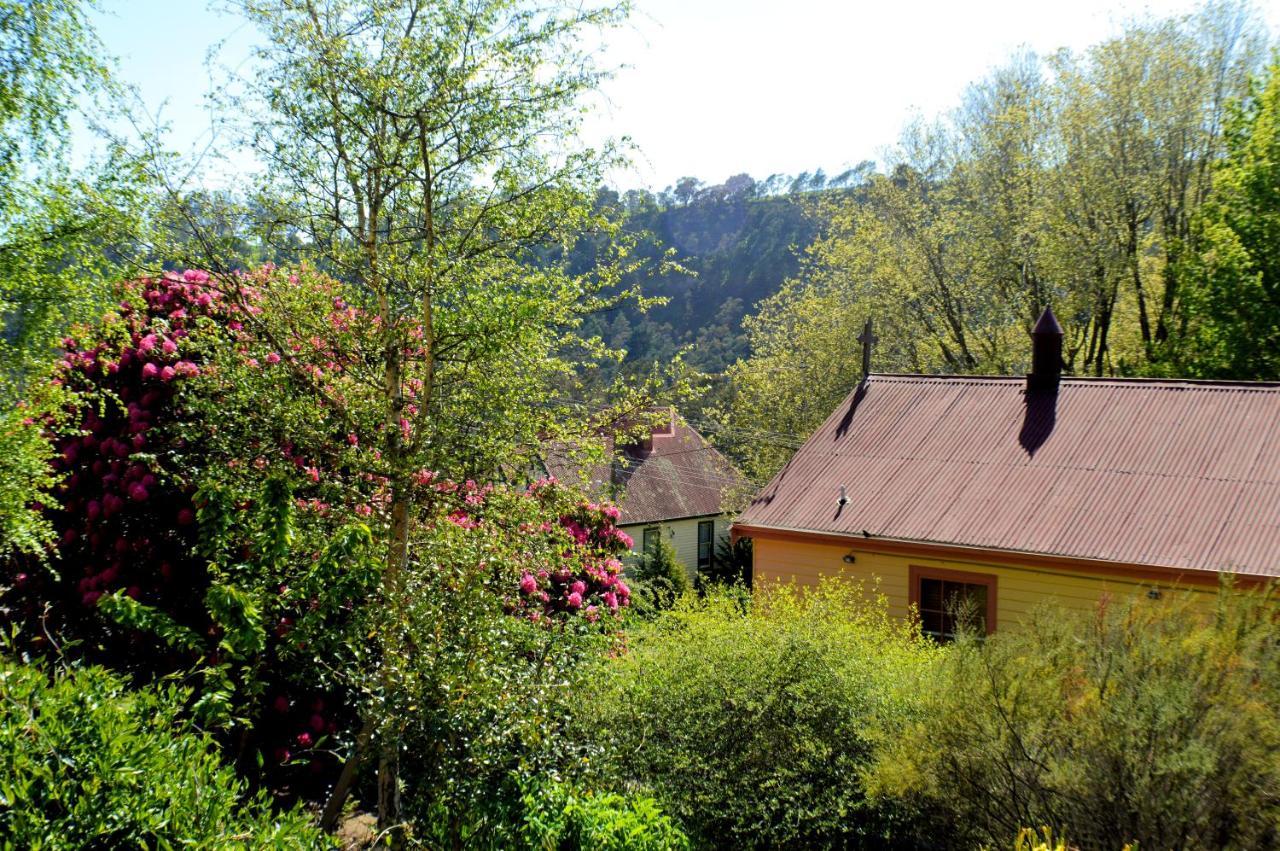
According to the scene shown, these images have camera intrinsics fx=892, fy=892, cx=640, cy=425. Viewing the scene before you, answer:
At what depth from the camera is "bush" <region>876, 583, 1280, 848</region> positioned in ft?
18.3

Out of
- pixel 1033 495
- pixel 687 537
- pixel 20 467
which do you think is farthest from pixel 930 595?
pixel 687 537

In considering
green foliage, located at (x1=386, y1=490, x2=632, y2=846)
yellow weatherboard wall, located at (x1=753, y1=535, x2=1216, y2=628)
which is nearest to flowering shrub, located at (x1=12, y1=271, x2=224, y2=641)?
green foliage, located at (x1=386, y1=490, x2=632, y2=846)

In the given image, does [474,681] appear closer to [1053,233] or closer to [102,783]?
[102,783]

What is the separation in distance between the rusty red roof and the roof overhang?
13147 mm

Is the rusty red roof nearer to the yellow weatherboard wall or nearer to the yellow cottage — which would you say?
the yellow cottage

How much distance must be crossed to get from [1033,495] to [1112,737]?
6258mm

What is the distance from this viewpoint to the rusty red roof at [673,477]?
2753cm

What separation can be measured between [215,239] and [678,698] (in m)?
4.68

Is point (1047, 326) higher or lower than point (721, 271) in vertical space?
lower

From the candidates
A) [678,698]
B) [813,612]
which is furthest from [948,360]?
[678,698]

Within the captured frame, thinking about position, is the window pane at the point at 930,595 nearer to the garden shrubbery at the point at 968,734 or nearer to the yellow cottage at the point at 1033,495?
the yellow cottage at the point at 1033,495

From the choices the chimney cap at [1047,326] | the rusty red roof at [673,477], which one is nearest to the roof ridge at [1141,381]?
the chimney cap at [1047,326]

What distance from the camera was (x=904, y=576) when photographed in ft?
38.6

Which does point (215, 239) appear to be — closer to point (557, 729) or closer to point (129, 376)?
point (129, 376)
